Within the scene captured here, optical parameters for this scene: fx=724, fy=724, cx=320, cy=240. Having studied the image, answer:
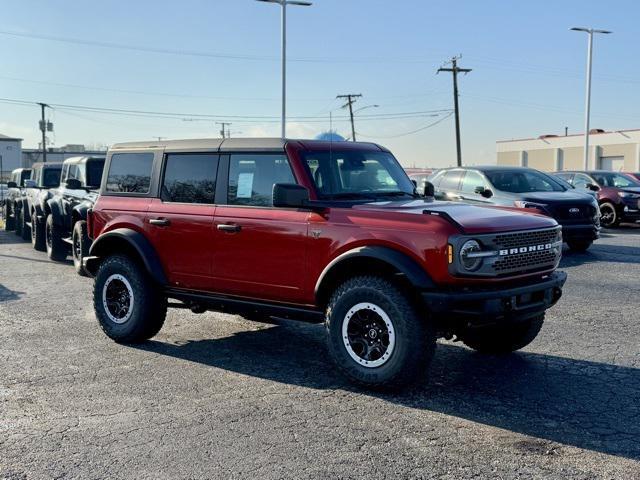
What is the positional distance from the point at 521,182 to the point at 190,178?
9249 mm

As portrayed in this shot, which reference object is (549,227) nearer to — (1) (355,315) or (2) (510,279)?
(2) (510,279)

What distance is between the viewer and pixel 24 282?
11.2 metres

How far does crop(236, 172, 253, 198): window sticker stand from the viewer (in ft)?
20.8

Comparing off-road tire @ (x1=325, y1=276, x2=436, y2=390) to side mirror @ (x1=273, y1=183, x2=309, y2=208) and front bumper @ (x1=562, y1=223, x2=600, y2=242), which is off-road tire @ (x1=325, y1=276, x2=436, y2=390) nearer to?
side mirror @ (x1=273, y1=183, x2=309, y2=208)

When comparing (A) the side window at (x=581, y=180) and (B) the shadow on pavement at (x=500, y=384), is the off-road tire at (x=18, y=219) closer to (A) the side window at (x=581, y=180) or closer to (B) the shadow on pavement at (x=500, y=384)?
(B) the shadow on pavement at (x=500, y=384)

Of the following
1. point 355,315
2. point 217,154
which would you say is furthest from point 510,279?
point 217,154

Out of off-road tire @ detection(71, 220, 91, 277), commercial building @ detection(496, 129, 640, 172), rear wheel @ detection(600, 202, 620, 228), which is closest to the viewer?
off-road tire @ detection(71, 220, 91, 277)

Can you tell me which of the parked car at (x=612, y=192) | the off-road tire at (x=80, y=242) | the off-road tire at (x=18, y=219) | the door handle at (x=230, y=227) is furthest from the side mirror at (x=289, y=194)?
the parked car at (x=612, y=192)

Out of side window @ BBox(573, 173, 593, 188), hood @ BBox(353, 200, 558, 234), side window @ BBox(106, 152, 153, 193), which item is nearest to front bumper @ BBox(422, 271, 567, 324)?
hood @ BBox(353, 200, 558, 234)

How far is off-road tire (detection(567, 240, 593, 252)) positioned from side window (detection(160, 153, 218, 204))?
9232mm

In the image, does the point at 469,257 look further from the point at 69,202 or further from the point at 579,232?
the point at 69,202

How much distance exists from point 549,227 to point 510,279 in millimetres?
706

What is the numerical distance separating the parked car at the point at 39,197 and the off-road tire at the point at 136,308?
8524mm

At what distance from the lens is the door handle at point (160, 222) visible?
6.74 meters
